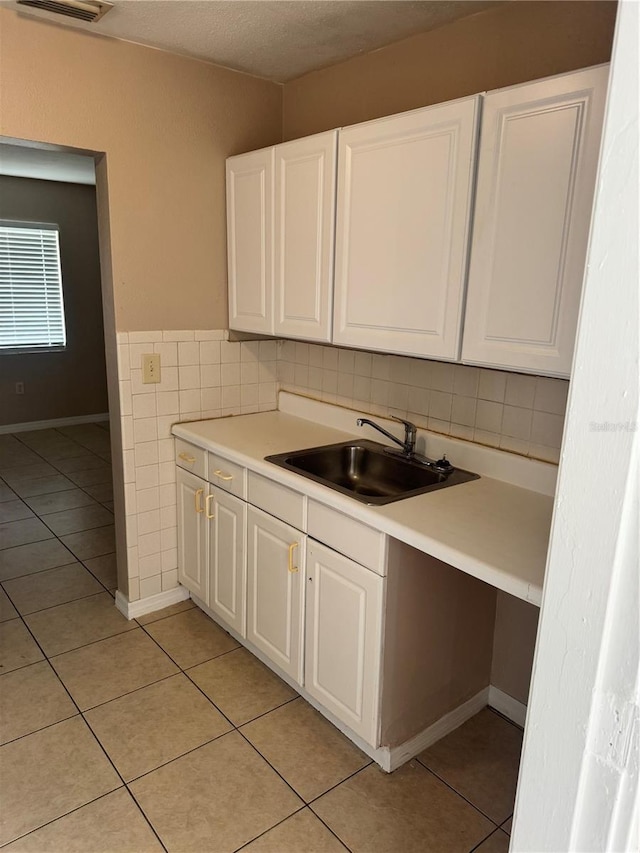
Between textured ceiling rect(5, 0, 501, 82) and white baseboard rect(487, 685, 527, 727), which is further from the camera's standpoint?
white baseboard rect(487, 685, 527, 727)

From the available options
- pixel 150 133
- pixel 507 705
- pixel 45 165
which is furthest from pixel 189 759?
pixel 45 165

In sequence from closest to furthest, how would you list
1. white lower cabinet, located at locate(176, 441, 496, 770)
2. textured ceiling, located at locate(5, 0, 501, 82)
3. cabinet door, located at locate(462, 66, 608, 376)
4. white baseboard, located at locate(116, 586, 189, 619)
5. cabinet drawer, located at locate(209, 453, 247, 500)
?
1. cabinet door, located at locate(462, 66, 608, 376)
2. white lower cabinet, located at locate(176, 441, 496, 770)
3. textured ceiling, located at locate(5, 0, 501, 82)
4. cabinet drawer, located at locate(209, 453, 247, 500)
5. white baseboard, located at locate(116, 586, 189, 619)

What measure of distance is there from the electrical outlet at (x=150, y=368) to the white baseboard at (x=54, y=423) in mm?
3984

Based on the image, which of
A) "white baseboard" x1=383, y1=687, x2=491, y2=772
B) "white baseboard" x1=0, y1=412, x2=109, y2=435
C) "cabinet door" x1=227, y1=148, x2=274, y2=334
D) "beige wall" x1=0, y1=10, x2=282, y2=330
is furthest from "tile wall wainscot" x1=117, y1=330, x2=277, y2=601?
"white baseboard" x1=0, y1=412, x2=109, y2=435

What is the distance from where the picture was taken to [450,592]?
1952mm

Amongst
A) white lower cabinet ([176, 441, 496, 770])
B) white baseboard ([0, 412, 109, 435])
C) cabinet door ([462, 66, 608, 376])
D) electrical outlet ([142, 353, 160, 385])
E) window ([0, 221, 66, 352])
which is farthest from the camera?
white baseboard ([0, 412, 109, 435])

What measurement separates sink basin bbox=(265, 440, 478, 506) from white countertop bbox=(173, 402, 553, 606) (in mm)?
81

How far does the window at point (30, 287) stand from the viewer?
18.6 feet

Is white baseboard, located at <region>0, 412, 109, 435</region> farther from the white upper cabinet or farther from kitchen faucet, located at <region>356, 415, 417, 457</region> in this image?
kitchen faucet, located at <region>356, 415, 417, 457</region>

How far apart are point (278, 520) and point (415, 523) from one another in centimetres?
63

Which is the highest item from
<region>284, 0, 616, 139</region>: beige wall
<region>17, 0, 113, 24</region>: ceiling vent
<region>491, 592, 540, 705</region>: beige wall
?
<region>17, 0, 113, 24</region>: ceiling vent

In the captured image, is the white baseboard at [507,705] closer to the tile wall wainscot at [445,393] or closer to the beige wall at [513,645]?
the beige wall at [513,645]

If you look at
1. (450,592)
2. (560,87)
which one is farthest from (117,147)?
(450,592)

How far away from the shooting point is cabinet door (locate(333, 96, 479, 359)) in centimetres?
175
